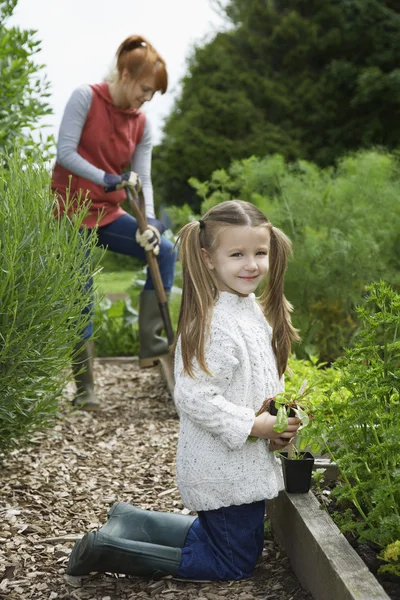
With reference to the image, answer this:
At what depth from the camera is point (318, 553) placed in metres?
2.35

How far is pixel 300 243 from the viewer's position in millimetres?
5758

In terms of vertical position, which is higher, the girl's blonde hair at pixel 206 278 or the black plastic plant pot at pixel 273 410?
the girl's blonde hair at pixel 206 278

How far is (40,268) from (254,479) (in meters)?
1.15

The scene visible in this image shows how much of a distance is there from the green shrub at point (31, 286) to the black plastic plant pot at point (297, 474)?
977mm

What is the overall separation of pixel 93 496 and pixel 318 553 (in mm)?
1419

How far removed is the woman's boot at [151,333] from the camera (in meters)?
5.33

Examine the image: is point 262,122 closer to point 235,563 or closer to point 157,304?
point 157,304

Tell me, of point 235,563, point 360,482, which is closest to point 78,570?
point 235,563

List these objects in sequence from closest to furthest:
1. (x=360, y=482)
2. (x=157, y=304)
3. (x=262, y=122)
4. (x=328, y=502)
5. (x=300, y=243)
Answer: (x=360, y=482) < (x=328, y=502) < (x=157, y=304) < (x=300, y=243) < (x=262, y=122)

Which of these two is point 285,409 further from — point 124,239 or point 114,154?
point 114,154

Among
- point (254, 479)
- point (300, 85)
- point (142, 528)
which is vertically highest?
point (300, 85)

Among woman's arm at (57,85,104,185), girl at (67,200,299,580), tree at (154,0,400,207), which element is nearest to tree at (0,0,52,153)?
woman's arm at (57,85,104,185)

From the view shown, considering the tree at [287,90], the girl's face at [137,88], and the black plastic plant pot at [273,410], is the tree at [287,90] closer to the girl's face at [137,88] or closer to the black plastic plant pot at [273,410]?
the girl's face at [137,88]

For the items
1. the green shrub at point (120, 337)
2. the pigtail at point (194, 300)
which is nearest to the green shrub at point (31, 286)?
the pigtail at point (194, 300)
